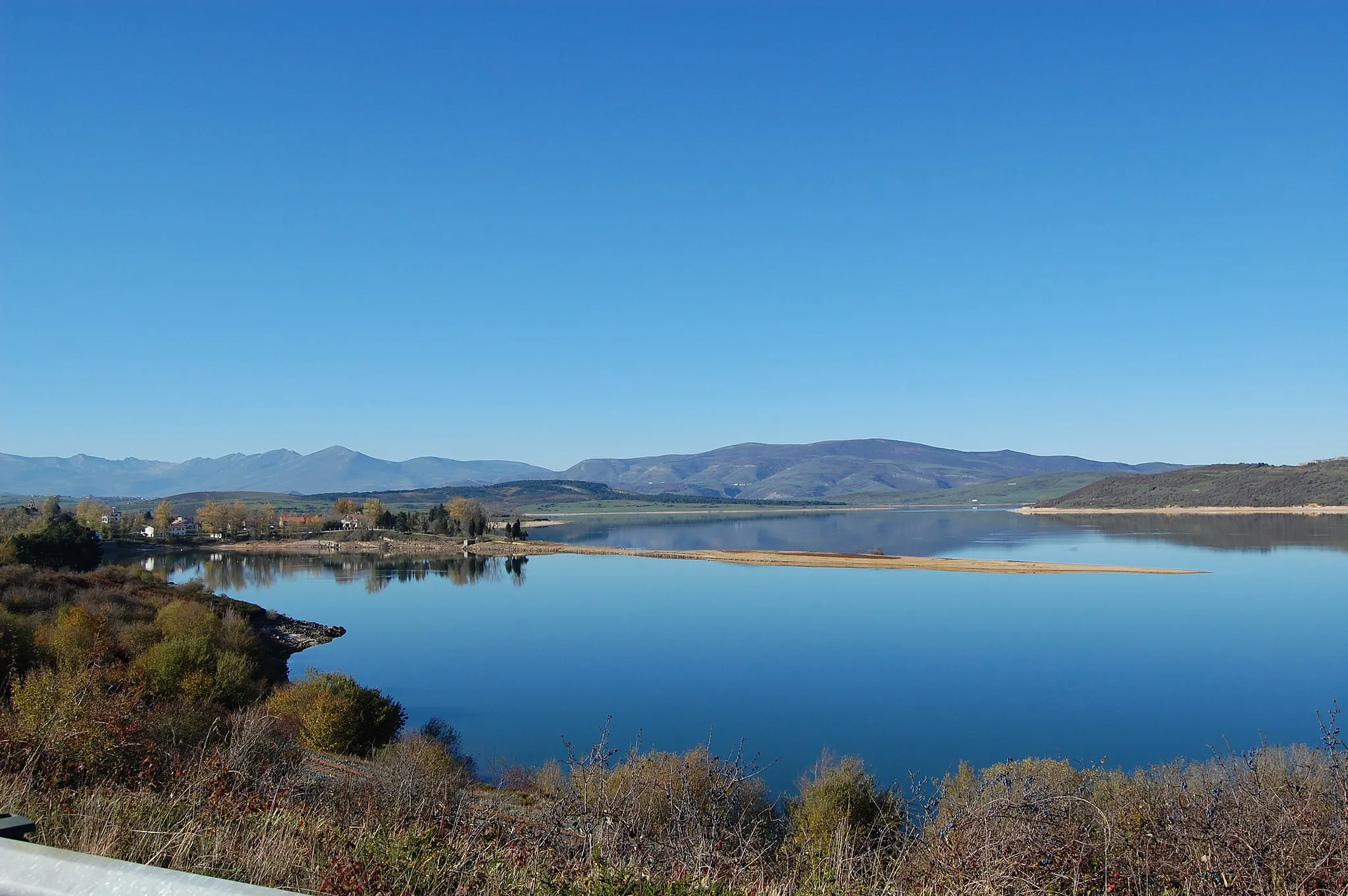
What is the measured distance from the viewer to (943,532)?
9956 cm

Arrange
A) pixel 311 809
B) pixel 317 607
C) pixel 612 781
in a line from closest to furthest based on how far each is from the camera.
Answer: pixel 311 809
pixel 612 781
pixel 317 607

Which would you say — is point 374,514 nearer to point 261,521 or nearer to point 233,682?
point 261,521

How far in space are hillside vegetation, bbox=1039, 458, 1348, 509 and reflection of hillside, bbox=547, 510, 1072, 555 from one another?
1439 centimetres

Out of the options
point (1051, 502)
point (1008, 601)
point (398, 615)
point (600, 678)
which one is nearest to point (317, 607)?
point (398, 615)

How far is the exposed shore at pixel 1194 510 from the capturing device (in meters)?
97.1

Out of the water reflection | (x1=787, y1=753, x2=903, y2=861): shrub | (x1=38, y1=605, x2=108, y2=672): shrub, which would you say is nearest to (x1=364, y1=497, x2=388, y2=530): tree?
the water reflection

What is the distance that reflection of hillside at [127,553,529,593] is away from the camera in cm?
5609

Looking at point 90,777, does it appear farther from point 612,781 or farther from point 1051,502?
point 1051,502

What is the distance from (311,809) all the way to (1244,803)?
6.54 m

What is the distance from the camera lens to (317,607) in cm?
4403

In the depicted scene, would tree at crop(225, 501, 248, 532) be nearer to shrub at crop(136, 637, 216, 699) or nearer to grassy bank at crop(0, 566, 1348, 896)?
shrub at crop(136, 637, 216, 699)

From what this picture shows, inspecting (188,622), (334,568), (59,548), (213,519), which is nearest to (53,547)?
(59,548)

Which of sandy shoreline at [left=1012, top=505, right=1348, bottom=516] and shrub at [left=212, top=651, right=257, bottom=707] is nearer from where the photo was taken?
shrub at [left=212, top=651, right=257, bottom=707]

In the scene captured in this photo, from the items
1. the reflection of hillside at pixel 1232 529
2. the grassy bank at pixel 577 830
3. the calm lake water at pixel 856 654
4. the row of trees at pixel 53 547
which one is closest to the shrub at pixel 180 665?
the calm lake water at pixel 856 654
